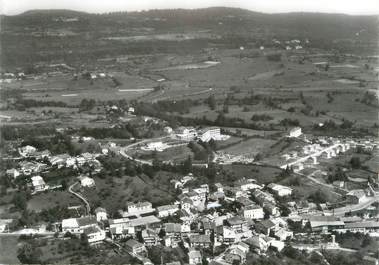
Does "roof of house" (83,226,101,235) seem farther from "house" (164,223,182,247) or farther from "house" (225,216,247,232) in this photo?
"house" (225,216,247,232)

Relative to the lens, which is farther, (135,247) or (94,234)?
(94,234)

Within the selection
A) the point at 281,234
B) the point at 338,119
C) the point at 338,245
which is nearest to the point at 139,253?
the point at 281,234

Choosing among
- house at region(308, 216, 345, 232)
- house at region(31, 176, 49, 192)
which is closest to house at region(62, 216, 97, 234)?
house at region(31, 176, 49, 192)

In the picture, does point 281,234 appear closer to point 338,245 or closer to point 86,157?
point 338,245

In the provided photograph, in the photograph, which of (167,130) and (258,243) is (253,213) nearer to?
(258,243)

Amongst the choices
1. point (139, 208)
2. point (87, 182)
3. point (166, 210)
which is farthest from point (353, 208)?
point (87, 182)

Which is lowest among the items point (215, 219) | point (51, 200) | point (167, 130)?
point (167, 130)

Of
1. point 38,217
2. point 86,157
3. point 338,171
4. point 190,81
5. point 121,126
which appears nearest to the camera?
point 38,217
